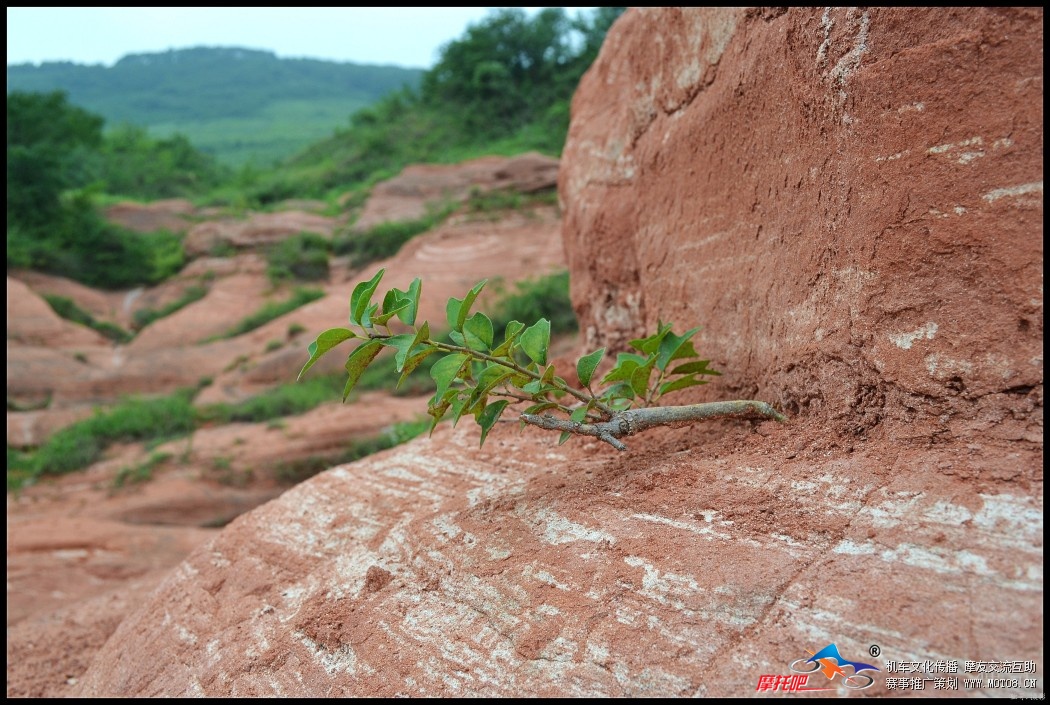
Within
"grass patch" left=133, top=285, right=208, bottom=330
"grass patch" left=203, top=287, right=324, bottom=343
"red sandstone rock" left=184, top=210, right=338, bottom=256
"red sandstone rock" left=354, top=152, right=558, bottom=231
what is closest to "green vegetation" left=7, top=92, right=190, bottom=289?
"red sandstone rock" left=184, top=210, right=338, bottom=256

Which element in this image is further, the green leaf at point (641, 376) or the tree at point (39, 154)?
the tree at point (39, 154)

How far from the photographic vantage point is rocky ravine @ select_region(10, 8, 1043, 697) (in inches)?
49.0

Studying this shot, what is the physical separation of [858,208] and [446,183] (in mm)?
15873

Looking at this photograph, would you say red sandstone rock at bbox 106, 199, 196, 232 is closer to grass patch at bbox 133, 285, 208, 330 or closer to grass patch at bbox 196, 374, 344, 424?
grass patch at bbox 133, 285, 208, 330

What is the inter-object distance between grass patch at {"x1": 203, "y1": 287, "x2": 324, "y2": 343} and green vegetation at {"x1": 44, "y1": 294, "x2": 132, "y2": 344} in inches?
84.3

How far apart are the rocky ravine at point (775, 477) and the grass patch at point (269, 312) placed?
39.5 ft

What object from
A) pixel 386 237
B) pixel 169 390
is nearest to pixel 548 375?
pixel 169 390

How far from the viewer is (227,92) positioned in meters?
53.2

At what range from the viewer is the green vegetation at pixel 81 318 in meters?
14.2

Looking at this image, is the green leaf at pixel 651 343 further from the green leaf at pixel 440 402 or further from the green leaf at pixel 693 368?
the green leaf at pixel 440 402

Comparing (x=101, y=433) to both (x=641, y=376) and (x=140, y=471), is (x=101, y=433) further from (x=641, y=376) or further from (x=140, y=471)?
(x=641, y=376)

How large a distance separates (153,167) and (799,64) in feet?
81.6

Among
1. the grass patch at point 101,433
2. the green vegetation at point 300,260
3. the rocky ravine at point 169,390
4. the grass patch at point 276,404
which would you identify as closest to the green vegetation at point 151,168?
the rocky ravine at point 169,390

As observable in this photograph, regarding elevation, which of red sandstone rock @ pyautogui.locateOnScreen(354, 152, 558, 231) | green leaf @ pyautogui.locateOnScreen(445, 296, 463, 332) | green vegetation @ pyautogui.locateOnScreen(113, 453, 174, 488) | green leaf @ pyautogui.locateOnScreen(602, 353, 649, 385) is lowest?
green vegetation @ pyautogui.locateOnScreen(113, 453, 174, 488)
